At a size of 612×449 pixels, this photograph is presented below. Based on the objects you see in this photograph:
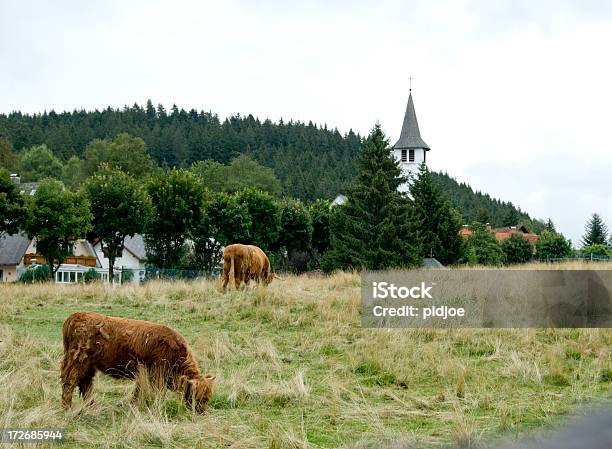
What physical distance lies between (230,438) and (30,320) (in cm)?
1025

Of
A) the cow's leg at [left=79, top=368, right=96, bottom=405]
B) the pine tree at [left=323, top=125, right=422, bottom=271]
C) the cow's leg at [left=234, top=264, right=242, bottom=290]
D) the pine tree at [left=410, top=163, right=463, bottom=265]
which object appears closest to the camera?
the cow's leg at [left=79, top=368, right=96, bottom=405]

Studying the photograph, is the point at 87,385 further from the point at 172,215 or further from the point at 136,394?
the point at 172,215

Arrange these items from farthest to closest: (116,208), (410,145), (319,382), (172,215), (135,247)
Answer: (410,145) → (135,247) → (172,215) → (116,208) → (319,382)

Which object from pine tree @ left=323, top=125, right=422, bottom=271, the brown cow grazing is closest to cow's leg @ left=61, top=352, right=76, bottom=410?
the brown cow grazing

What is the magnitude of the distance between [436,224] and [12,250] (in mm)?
41008

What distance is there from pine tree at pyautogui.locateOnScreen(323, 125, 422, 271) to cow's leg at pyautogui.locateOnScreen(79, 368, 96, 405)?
47.7 metres

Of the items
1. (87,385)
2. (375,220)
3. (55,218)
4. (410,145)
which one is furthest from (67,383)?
(410,145)

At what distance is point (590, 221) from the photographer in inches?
4545

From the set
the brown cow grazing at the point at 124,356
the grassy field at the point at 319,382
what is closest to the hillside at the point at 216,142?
the grassy field at the point at 319,382

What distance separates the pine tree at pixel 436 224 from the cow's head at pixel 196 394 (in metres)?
55.5

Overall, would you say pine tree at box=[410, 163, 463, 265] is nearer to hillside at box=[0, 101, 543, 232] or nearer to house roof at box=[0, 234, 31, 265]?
house roof at box=[0, 234, 31, 265]

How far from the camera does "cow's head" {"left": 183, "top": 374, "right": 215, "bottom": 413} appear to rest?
849cm

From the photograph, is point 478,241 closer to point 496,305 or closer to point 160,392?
point 496,305

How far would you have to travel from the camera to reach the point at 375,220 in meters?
61.2
